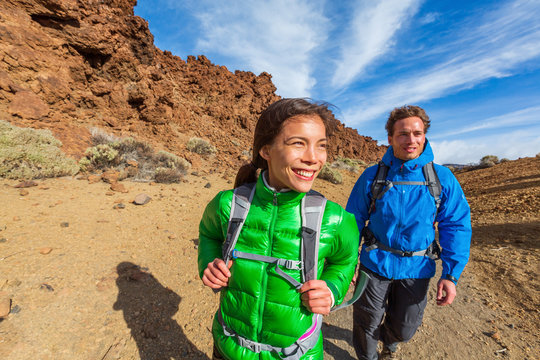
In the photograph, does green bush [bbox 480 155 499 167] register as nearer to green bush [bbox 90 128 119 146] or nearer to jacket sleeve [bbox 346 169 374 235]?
jacket sleeve [bbox 346 169 374 235]

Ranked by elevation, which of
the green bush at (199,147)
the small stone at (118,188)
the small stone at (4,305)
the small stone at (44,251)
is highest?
the green bush at (199,147)

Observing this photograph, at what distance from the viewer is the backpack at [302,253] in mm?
1107

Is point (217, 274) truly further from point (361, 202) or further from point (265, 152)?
point (361, 202)

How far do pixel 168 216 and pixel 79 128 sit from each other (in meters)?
6.18

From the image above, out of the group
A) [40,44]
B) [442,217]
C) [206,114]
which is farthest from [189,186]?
[206,114]

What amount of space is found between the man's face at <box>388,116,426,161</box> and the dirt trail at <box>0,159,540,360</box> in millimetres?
2135

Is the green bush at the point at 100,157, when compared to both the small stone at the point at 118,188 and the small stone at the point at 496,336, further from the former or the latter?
the small stone at the point at 496,336

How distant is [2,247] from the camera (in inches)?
114

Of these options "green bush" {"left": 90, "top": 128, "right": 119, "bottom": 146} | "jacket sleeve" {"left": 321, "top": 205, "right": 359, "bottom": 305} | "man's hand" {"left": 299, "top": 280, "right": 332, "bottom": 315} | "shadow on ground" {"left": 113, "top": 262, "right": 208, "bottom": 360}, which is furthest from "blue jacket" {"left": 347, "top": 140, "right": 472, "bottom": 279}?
"green bush" {"left": 90, "top": 128, "right": 119, "bottom": 146}

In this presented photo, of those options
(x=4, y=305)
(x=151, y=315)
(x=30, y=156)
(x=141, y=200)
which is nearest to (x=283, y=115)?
(x=151, y=315)

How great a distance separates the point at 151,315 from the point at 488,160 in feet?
91.6

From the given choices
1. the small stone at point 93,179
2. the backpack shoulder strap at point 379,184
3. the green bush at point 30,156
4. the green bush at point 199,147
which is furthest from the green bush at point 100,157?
the backpack shoulder strap at point 379,184

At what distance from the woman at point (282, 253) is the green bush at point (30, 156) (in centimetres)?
626

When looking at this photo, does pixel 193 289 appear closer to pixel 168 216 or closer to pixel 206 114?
pixel 168 216
